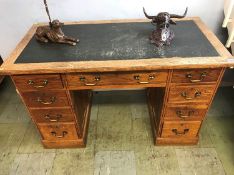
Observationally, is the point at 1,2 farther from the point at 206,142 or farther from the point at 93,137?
the point at 206,142

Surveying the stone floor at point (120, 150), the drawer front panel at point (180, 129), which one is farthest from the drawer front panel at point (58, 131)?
the drawer front panel at point (180, 129)

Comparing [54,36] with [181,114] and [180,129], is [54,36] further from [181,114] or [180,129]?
[180,129]

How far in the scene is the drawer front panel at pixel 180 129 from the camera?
145 cm

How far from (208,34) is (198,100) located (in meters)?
0.43

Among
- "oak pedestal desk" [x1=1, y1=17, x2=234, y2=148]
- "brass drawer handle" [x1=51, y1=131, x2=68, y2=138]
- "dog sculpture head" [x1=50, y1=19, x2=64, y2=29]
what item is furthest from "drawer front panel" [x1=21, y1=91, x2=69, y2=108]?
"dog sculpture head" [x1=50, y1=19, x2=64, y2=29]

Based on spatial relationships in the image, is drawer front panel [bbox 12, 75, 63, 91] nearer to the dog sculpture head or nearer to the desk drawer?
the desk drawer

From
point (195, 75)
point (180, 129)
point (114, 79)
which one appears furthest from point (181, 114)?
point (114, 79)

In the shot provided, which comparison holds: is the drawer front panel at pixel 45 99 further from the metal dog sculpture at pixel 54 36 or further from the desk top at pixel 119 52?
the metal dog sculpture at pixel 54 36

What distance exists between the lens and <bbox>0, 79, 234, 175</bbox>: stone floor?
1490mm

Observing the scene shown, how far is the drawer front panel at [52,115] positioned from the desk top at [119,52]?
349 mm

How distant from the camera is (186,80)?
1.20 metres

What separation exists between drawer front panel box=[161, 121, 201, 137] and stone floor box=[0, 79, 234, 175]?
14cm

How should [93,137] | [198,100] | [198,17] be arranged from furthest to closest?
[93,137], [198,17], [198,100]

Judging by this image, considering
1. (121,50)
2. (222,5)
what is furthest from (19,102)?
(222,5)
